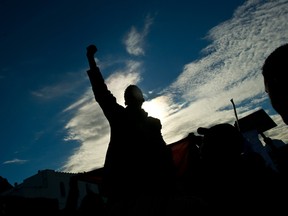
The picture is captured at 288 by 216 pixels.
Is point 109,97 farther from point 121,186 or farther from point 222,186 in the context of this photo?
point 222,186

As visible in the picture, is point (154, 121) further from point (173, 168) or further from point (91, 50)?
point (91, 50)

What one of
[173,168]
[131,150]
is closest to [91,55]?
[131,150]

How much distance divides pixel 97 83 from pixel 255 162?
6.35 ft

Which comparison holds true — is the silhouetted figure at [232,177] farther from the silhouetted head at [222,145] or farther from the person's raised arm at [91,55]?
the person's raised arm at [91,55]

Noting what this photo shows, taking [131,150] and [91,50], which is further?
[91,50]

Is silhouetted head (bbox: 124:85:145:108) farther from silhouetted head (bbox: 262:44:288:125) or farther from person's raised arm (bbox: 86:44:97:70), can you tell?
silhouetted head (bbox: 262:44:288:125)

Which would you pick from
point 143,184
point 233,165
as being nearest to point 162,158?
point 143,184

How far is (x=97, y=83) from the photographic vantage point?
9.90ft

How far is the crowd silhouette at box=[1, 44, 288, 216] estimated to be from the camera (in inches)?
61.6

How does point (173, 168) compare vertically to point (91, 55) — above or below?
below

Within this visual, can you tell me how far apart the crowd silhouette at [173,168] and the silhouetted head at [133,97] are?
13 mm

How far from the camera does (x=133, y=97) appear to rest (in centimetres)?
324

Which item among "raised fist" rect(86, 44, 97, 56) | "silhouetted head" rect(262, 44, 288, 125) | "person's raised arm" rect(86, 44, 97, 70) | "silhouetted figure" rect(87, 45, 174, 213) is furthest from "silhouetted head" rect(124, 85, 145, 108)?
"silhouetted head" rect(262, 44, 288, 125)

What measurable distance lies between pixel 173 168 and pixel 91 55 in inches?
68.7
